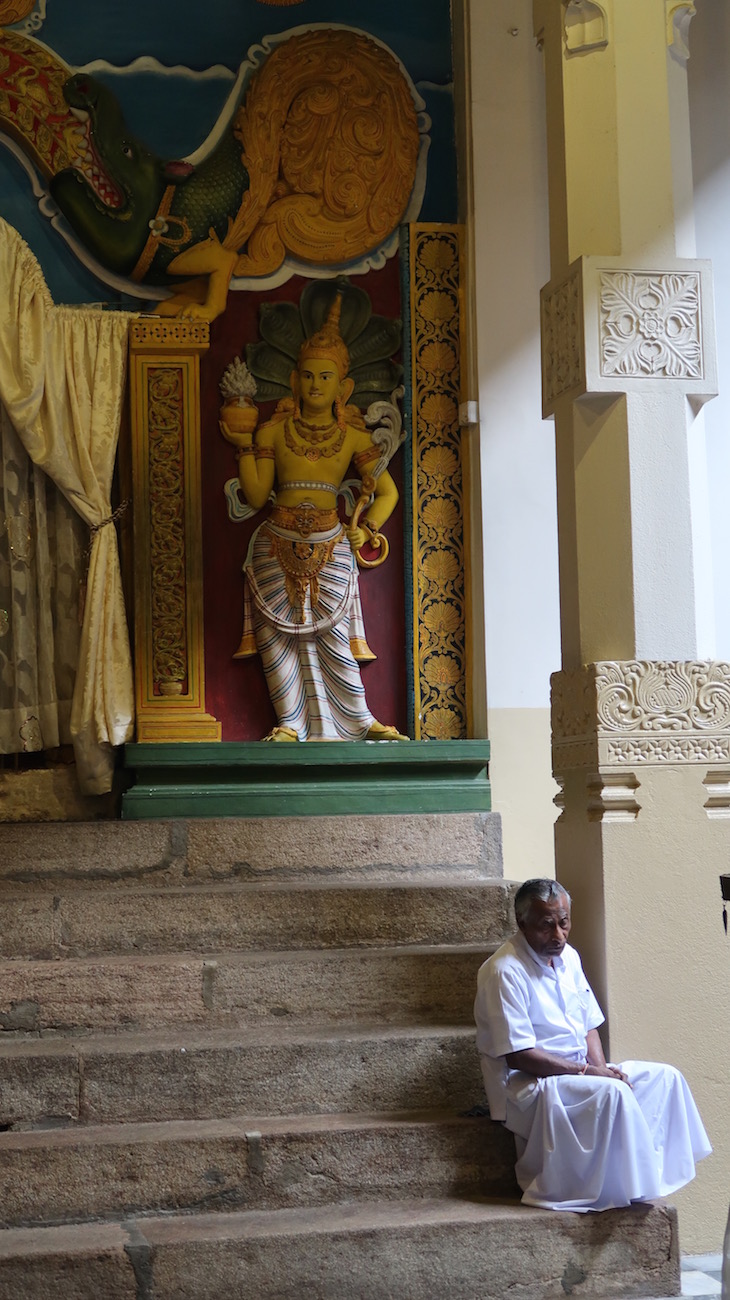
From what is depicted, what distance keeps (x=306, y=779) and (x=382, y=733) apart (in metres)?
0.44

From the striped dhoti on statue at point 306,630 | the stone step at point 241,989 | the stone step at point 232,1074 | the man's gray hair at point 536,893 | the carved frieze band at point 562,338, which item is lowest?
the stone step at point 232,1074

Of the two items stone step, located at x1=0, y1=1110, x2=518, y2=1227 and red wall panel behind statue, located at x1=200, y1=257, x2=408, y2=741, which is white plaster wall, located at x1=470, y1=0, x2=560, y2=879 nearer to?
red wall panel behind statue, located at x1=200, y1=257, x2=408, y2=741

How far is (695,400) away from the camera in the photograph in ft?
15.5

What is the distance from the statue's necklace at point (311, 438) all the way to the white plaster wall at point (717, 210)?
1704mm

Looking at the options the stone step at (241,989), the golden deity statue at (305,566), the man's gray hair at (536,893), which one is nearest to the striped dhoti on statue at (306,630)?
the golden deity statue at (305,566)

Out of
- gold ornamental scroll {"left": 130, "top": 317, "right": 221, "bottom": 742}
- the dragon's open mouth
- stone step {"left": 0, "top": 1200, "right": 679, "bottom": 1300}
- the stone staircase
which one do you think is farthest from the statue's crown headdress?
stone step {"left": 0, "top": 1200, "right": 679, "bottom": 1300}

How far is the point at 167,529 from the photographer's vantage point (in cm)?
648

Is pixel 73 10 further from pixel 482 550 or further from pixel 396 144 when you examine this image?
pixel 482 550

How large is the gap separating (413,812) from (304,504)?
149cm

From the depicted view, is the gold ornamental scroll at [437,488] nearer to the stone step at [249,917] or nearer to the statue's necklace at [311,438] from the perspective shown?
the statue's necklace at [311,438]

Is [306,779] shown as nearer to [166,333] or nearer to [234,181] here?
[166,333]

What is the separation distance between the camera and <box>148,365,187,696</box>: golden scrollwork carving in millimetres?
6438

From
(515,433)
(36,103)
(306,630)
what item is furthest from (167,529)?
(36,103)

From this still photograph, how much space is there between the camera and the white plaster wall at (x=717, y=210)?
21.2 ft
